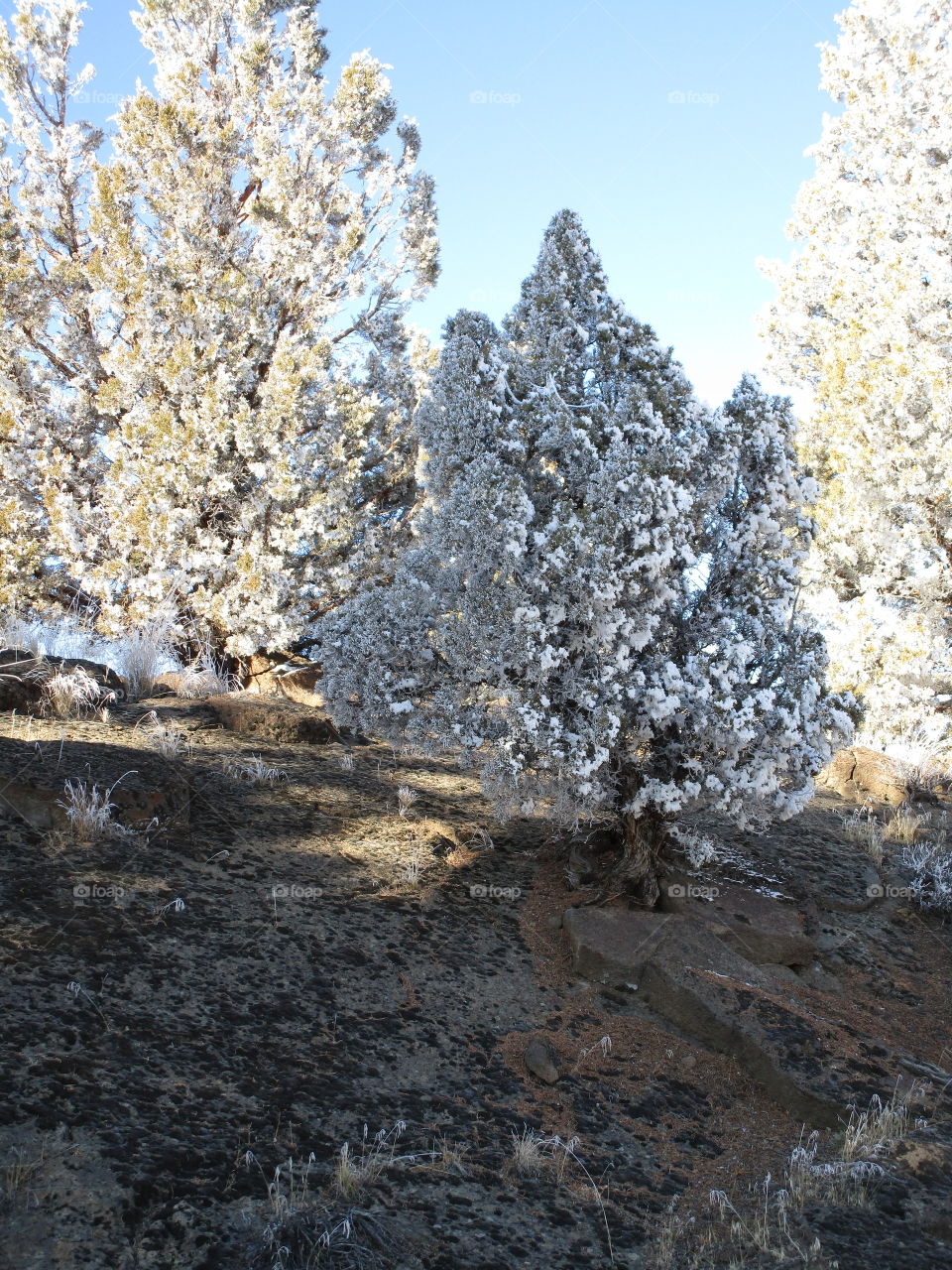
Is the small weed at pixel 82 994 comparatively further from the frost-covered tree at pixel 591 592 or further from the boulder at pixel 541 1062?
the frost-covered tree at pixel 591 592

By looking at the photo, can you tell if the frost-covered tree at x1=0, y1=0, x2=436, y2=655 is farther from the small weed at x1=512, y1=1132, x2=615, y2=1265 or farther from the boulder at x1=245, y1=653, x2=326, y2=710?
the small weed at x1=512, y1=1132, x2=615, y2=1265

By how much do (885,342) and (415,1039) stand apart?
32.1ft

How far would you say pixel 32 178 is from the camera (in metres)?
11.6

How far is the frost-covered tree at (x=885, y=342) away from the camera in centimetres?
1005

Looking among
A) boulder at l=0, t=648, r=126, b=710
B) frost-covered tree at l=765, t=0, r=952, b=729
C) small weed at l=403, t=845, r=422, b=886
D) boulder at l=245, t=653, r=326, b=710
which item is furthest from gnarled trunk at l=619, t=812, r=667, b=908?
frost-covered tree at l=765, t=0, r=952, b=729

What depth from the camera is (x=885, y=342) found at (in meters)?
10.7

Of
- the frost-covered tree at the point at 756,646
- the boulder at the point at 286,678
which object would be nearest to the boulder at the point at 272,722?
the boulder at the point at 286,678

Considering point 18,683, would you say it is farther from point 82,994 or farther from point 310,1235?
point 310,1235
